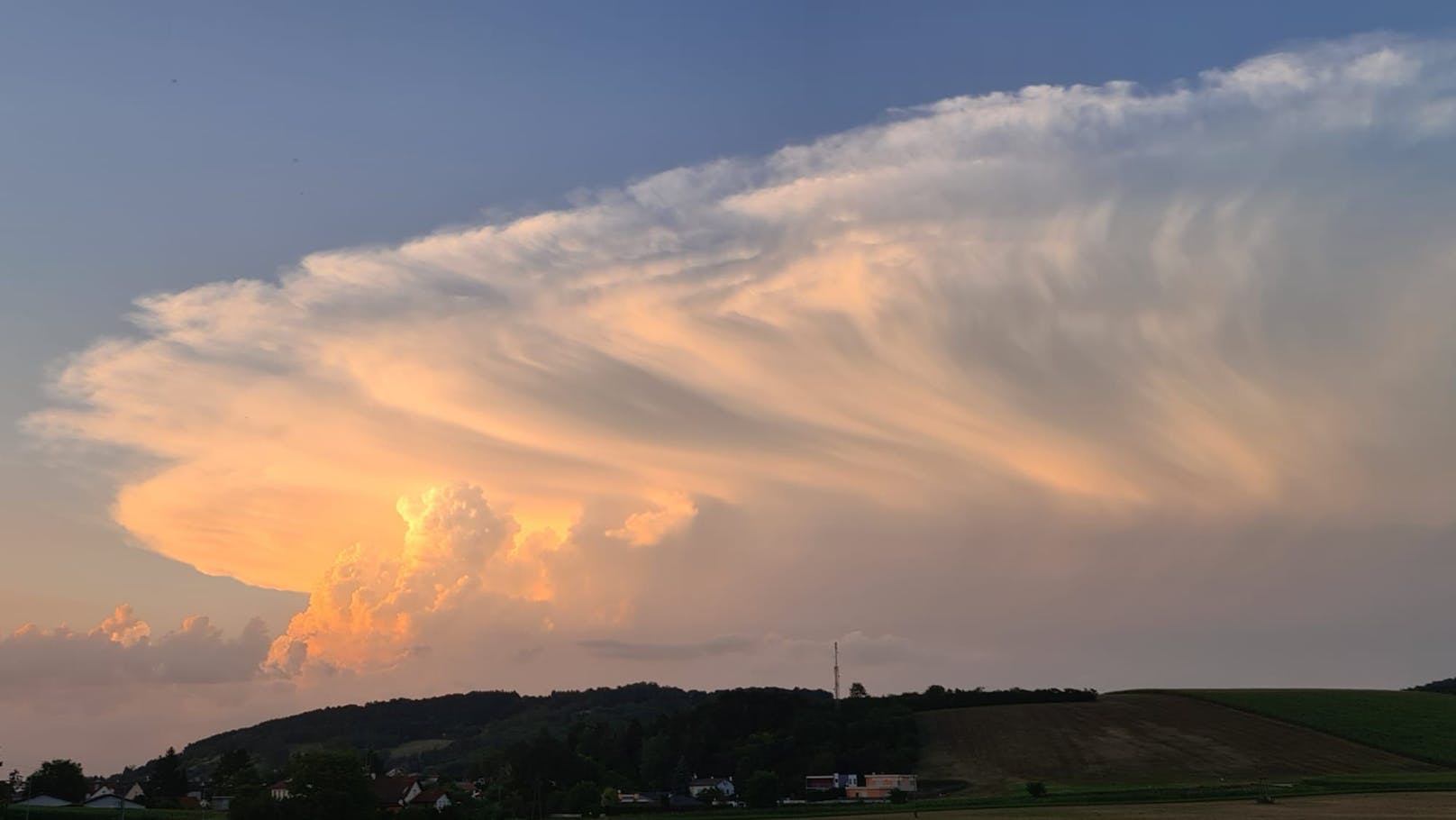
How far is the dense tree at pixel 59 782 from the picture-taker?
19112cm

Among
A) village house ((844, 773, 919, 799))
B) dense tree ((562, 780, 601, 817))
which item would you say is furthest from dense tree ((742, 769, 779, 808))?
dense tree ((562, 780, 601, 817))

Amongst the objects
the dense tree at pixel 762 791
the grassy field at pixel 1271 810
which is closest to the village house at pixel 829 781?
the dense tree at pixel 762 791

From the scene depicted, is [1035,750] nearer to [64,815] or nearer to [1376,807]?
[1376,807]

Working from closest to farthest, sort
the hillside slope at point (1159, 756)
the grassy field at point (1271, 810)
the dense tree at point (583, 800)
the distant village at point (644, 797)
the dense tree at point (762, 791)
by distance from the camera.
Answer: the grassy field at point (1271, 810), the hillside slope at point (1159, 756), the dense tree at point (583, 800), the dense tree at point (762, 791), the distant village at point (644, 797)

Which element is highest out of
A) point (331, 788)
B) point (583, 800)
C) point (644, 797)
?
point (331, 788)

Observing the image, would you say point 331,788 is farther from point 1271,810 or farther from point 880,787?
point 1271,810

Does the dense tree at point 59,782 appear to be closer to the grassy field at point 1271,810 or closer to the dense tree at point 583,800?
the dense tree at point 583,800

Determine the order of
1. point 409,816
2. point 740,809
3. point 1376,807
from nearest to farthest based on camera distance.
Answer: point 1376,807 < point 409,816 < point 740,809

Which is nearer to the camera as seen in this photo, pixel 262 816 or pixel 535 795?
pixel 262 816

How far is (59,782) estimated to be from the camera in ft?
635

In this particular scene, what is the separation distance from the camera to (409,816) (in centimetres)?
12462

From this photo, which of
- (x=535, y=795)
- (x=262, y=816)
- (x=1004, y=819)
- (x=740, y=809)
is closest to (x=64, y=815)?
(x=262, y=816)

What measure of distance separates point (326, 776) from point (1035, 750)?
11092cm

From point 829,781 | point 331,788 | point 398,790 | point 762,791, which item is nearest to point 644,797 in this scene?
point 829,781
